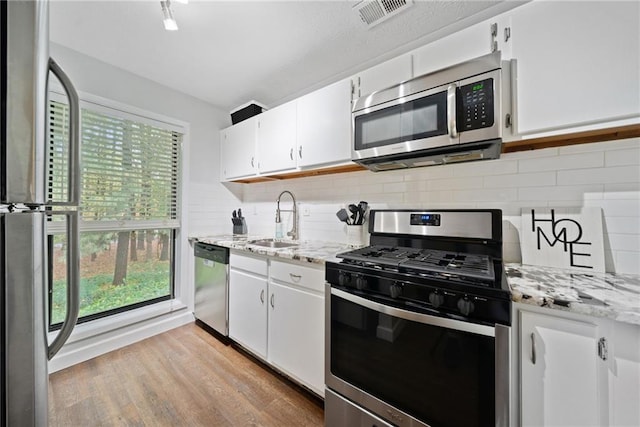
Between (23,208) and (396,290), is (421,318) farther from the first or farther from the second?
(23,208)

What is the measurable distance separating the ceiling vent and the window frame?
205 centimetres

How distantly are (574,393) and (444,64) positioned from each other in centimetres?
160

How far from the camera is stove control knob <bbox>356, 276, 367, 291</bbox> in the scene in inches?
49.7

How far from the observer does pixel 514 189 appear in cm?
150

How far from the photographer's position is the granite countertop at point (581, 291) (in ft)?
2.72

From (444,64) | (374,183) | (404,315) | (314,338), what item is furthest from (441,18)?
(314,338)

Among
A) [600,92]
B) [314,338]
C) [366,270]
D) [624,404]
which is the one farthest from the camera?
[314,338]

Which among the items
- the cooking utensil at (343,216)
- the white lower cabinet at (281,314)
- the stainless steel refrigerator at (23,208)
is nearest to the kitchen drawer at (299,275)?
the white lower cabinet at (281,314)

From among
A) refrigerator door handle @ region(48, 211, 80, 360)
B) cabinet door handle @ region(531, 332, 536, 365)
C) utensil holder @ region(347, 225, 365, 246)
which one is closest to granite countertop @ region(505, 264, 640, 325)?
cabinet door handle @ region(531, 332, 536, 365)

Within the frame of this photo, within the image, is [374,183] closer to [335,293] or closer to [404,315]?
[335,293]

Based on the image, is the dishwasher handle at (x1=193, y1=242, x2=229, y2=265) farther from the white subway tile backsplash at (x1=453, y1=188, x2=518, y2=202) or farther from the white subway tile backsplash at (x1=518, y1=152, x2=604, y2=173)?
the white subway tile backsplash at (x1=518, y1=152, x2=604, y2=173)

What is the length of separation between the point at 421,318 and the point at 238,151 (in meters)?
2.40

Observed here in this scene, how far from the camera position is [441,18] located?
1617 millimetres

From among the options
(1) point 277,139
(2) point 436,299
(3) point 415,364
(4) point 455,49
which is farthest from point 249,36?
(3) point 415,364
